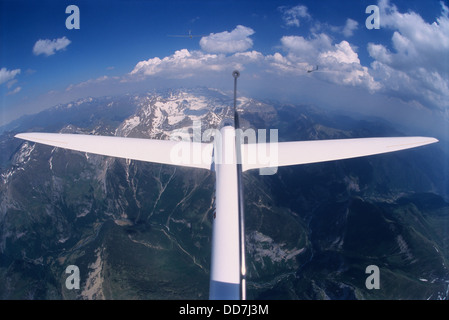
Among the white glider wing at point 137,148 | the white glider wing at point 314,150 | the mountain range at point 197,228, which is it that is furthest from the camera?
the mountain range at point 197,228

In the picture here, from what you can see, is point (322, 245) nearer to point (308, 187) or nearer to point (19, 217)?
point (308, 187)

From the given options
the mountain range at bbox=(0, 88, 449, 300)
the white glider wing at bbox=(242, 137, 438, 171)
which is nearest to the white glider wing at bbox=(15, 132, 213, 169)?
the white glider wing at bbox=(242, 137, 438, 171)

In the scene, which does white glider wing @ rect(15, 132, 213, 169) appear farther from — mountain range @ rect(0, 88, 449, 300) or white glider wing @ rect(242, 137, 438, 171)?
mountain range @ rect(0, 88, 449, 300)

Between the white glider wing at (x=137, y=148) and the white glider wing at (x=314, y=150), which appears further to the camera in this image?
the white glider wing at (x=314, y=150)

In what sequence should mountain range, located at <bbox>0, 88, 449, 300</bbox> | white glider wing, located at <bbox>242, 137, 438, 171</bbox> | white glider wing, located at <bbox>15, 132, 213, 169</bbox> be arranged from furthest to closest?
1. mountain range, located at <bbox>0, 88, 449, 300</bbox>
2. white glider wing, located at <bbox>242, 137, 438, 171</bbox>
3. white glider wing, located at <bbox>15, 132, 213, 169</bbox>

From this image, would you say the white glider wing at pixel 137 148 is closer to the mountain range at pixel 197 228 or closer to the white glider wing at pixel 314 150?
the white glider wing at pixel 314 150

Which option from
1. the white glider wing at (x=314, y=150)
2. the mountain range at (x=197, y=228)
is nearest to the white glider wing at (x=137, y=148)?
the white glider wing at (x=314, y=150)
